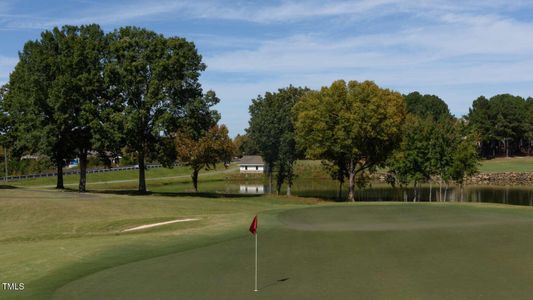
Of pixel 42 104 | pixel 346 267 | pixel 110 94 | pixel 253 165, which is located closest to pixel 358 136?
pixel 110 94

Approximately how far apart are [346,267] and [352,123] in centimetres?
4348

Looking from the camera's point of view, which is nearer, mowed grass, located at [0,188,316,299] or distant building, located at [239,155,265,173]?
mowed grass, located at [0,188,316,299]

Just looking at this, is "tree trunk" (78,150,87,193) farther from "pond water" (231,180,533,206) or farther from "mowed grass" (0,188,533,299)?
"pond water" (231,180,533,206)

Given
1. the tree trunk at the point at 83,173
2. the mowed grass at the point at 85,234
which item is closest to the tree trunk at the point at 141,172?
the tree trunk at the point at 83,173

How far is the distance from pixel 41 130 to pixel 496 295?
56.7 m

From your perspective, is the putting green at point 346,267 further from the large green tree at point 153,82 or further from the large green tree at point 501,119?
the large green tree at point 501,119

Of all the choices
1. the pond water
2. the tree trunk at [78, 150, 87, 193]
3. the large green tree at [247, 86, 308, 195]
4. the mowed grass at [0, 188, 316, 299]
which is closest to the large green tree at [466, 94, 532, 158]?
the pond water

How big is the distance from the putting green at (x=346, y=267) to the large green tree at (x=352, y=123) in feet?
104

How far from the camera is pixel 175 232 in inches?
1188

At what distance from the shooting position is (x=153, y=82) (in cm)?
5897

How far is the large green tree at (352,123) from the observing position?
6188 cm

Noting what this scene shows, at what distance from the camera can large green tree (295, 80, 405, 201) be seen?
2436 inches

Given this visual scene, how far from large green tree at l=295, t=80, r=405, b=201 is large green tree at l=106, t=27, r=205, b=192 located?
15.0m

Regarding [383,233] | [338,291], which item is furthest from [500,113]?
[338,291]
